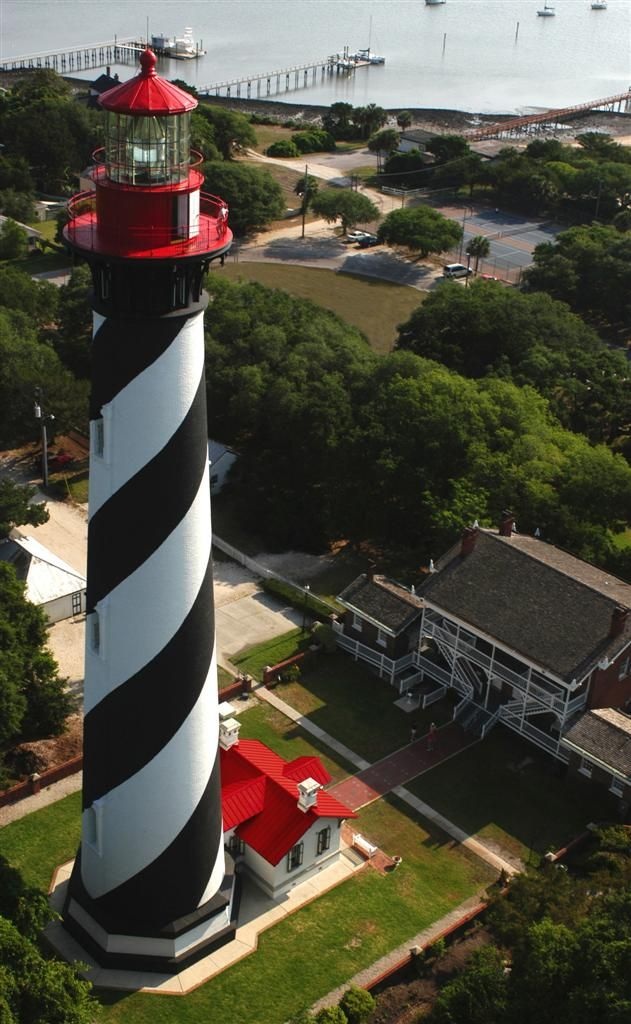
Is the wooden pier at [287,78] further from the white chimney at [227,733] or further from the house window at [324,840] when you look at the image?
the house window at [324,840]

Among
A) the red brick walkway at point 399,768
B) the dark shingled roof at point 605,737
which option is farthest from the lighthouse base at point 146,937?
the dark shingled roof at point 605,737

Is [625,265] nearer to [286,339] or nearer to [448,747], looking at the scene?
[286,339]

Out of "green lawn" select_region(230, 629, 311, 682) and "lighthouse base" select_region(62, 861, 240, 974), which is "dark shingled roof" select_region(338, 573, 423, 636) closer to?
"green lawn" select_region(230, 629, 311, 682)

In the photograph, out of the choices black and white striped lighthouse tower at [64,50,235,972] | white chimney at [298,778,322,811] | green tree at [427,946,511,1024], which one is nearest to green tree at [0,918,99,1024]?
black and white striped lighthouse tower at [64,50,235,972]

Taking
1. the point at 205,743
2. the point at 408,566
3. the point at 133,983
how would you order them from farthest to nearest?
the point at 408,566
the point at 133,983
the point at 205,743

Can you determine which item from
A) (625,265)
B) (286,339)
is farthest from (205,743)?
(625,265)

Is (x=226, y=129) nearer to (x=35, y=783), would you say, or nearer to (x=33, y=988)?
(x=35, y=783)
